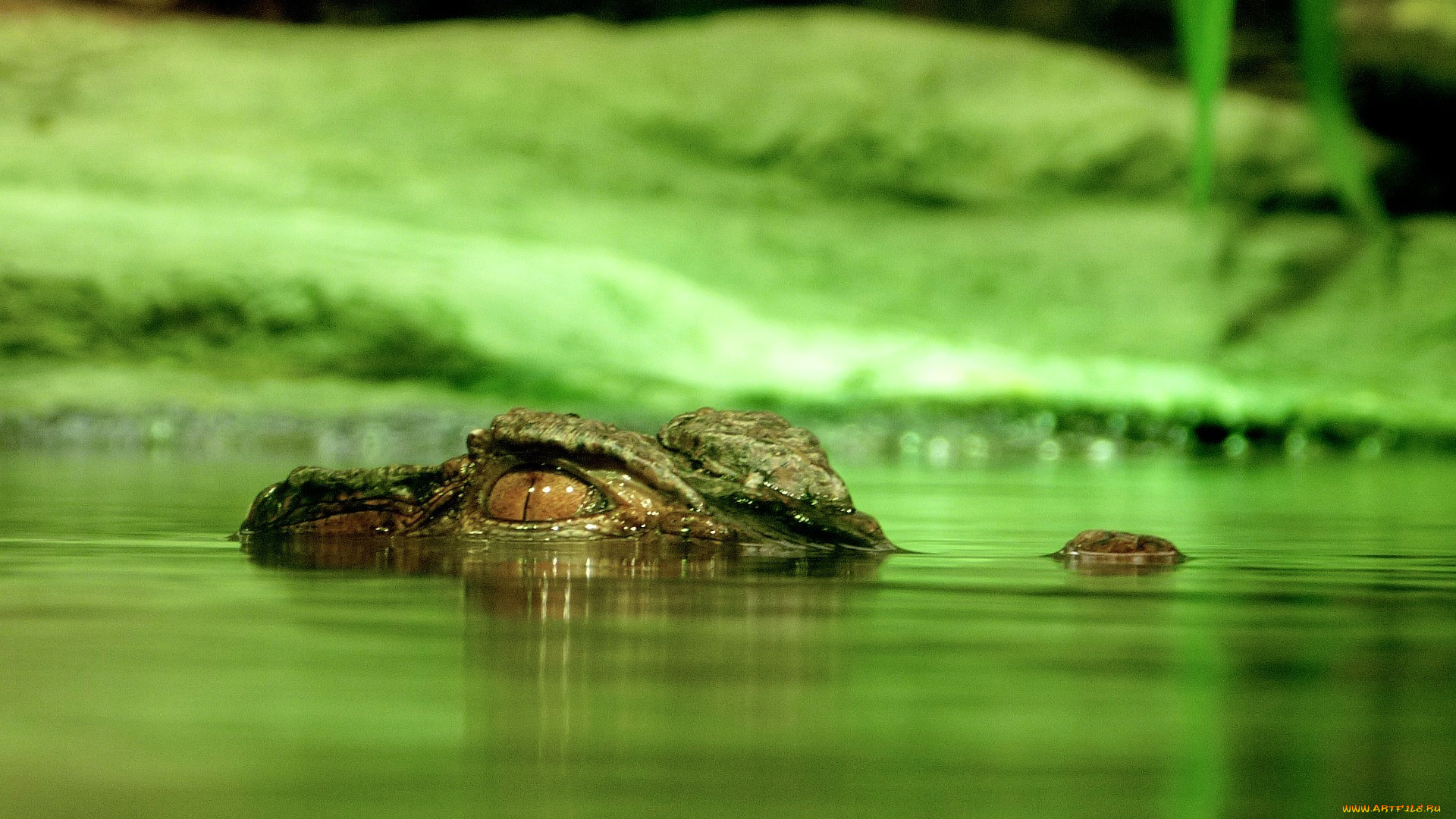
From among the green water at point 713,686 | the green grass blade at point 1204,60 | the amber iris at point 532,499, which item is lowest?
the green water at point 713,686

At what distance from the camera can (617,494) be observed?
410 centimetres

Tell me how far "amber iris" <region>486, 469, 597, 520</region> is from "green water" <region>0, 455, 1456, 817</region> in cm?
17

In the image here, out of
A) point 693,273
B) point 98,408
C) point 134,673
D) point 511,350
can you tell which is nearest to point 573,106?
point 693,273

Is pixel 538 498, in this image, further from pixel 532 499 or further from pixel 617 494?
pixel 617 494

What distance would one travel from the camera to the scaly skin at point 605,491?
4.05 metres

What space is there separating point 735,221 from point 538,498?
395 inches

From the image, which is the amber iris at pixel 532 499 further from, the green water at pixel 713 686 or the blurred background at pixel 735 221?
the blurred background at pixel 735 221

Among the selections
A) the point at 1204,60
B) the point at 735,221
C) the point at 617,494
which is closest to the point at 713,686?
the point at 617,494

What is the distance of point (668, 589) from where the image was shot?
329 centimetres

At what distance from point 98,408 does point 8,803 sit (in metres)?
10.3

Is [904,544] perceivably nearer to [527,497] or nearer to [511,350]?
[527,497]

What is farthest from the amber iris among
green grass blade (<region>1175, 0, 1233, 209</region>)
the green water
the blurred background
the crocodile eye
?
the blurred background

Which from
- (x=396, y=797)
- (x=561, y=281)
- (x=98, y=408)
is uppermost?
(x=561, y=281)

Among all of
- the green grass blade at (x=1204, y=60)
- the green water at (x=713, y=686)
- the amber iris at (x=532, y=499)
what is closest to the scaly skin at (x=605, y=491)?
the amber iris at (x=532, y=499)
